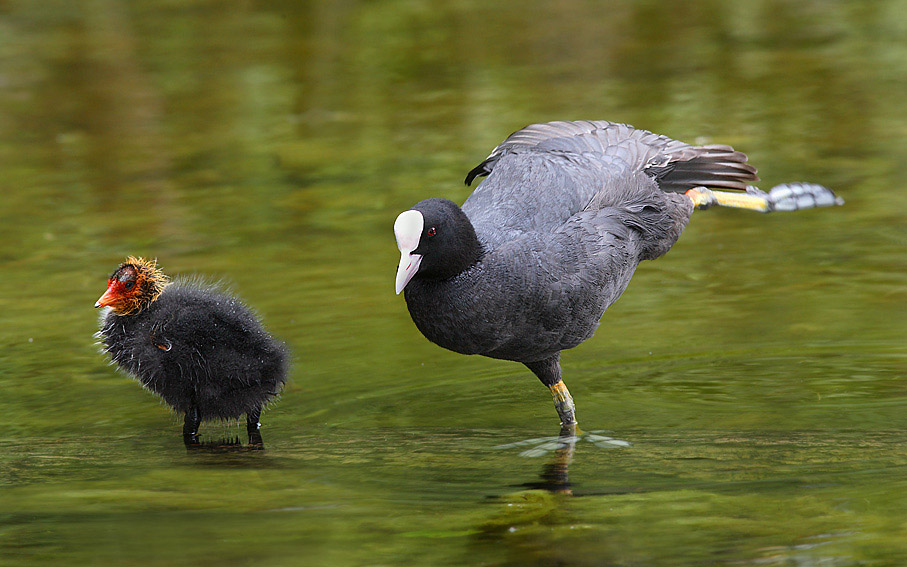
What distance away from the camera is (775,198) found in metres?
6.53

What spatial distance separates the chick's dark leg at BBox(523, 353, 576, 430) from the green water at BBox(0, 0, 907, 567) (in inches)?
2.7

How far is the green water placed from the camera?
166 inches

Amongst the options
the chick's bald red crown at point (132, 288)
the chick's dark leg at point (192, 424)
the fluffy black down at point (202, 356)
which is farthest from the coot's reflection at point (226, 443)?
the chick's bald red crown at point (132, 288)

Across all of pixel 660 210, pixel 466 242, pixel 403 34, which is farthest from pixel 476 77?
pixel 466 242

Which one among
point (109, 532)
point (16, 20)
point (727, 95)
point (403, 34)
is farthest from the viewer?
point (16, 20)

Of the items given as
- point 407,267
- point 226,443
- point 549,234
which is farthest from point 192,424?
point 549,234

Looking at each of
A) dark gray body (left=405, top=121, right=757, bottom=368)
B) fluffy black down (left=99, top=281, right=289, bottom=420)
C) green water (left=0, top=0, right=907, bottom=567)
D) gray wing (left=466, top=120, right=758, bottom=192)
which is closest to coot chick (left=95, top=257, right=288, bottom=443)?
fluffy black down (left=99, top=281, right=289, bottom=420)

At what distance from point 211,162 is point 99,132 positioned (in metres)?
1.75

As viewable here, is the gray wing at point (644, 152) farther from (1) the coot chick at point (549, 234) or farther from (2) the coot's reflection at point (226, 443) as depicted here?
(2) the coot's reflection at point (226, 443)

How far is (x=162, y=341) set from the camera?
530 cm

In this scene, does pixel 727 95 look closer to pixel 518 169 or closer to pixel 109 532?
pixel 518 169

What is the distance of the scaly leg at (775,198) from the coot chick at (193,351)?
7.23 ft

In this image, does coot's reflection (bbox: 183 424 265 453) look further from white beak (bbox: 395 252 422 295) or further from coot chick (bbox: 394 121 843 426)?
white beak (bbox: 395 252 422 295)

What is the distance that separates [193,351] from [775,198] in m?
3.07
